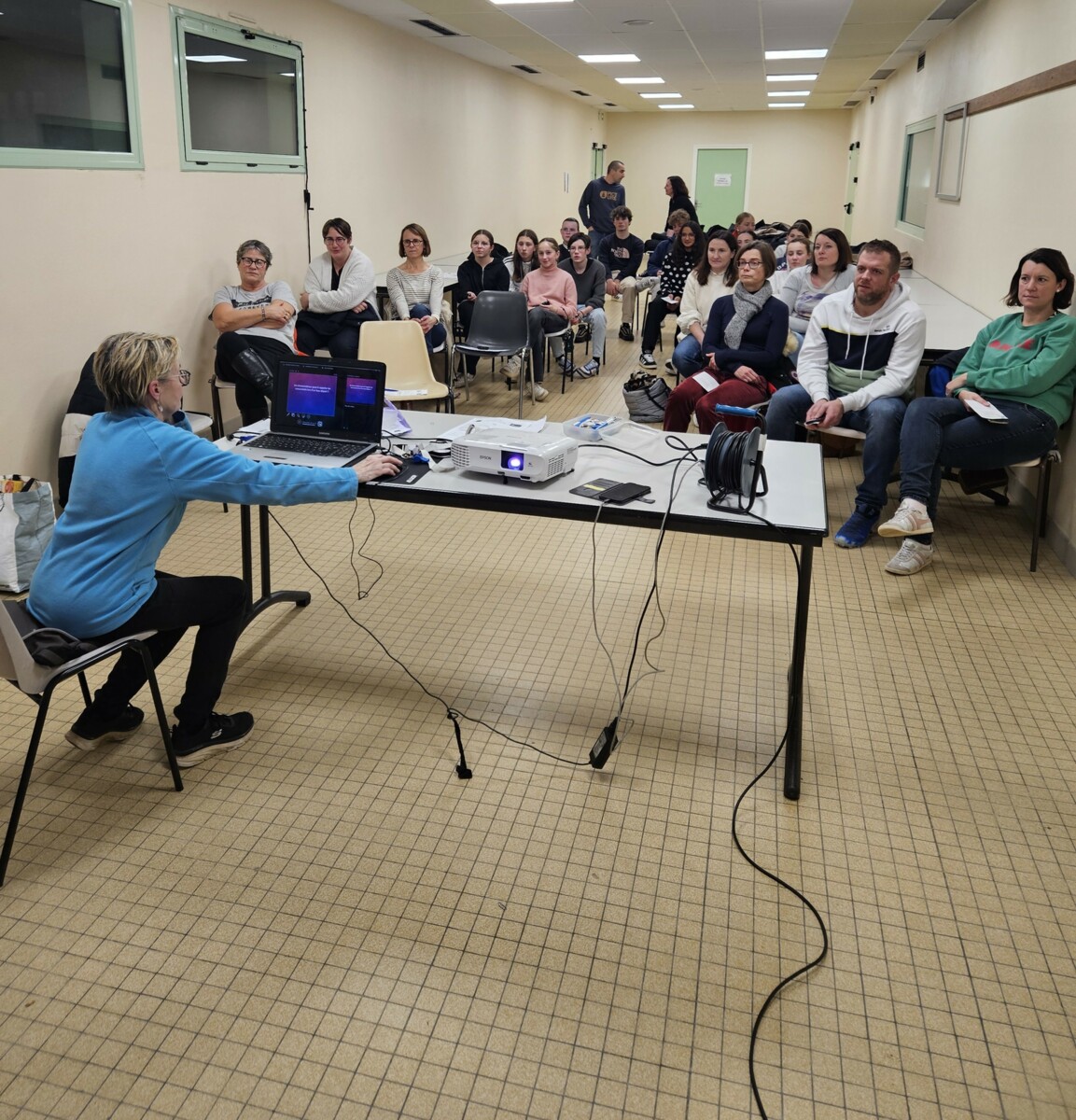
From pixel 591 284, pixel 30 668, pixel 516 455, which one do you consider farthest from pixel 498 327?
pixel 30 668

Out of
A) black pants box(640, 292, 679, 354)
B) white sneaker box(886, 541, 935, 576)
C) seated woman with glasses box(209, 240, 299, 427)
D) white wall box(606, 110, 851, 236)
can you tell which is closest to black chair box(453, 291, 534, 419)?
seated woman with glasses box(209, 240, 299, 427)

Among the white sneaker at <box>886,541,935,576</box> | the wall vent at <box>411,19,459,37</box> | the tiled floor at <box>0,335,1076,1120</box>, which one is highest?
the wall vent at <box>411,19,459,37</box>

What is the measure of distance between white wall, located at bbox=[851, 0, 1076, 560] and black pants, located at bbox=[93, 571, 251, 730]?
3221 millimetres

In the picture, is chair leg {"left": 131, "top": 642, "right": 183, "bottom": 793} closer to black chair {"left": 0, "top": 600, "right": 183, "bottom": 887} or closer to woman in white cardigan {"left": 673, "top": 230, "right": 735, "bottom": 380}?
black chair {"left": 0, "top": 600, "right": 183, "bottom": 887}

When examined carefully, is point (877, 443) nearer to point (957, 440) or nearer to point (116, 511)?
point (957, 440)

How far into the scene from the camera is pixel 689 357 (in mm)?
5715

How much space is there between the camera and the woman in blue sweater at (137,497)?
225 cm

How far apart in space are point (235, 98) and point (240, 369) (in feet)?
6.10

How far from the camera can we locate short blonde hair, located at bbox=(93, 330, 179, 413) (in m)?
2.24

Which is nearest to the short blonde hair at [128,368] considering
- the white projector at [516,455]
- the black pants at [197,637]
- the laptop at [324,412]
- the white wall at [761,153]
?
the black pants at [197,637]

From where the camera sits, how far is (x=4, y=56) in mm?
3977

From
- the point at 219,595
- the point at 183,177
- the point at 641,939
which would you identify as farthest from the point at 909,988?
the point at 183,177

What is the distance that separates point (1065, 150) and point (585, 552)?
2.73 m

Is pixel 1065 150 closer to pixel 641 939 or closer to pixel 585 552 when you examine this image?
pixel 585 552
